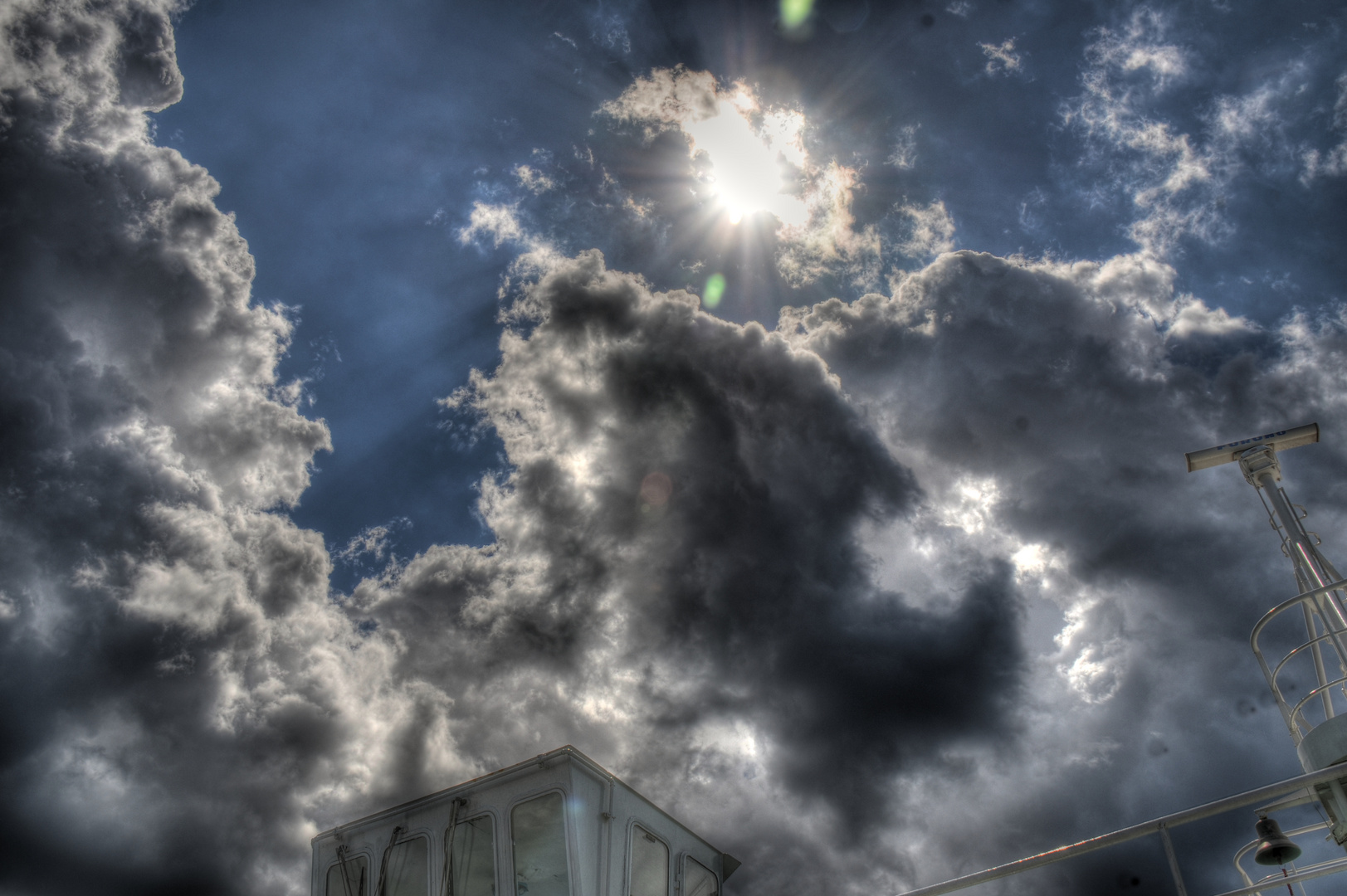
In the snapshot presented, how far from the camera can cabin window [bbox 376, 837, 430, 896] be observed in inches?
474

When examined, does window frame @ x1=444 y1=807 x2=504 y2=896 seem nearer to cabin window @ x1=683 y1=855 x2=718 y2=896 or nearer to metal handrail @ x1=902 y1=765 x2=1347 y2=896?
cabin window @ x1=683 y1=855 x2=718 y2=896

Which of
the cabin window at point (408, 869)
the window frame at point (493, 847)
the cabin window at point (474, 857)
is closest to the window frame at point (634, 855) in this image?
the window frame at point (493, 847)

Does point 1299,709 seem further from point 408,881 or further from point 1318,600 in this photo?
point 408,881

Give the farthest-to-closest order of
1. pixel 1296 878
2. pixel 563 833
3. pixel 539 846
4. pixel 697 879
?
1. pixel 697 879
2. pixel 539 846
3. pixel 563 833
4. pixel 1296 878

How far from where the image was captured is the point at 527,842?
441 inches

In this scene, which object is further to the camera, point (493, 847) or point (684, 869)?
point (684, 869)

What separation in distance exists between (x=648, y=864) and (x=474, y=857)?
2891 millimetres

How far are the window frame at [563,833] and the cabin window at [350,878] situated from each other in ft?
10.8

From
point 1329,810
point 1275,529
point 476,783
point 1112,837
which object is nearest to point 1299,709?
point 1329,810

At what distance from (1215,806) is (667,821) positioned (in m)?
8.94

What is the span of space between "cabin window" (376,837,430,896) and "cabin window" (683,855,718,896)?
445 centimetres

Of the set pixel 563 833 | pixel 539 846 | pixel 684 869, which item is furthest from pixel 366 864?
pixel 684 869

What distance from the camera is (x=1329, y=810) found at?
23.5 ft

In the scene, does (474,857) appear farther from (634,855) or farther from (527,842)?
(634,855)
